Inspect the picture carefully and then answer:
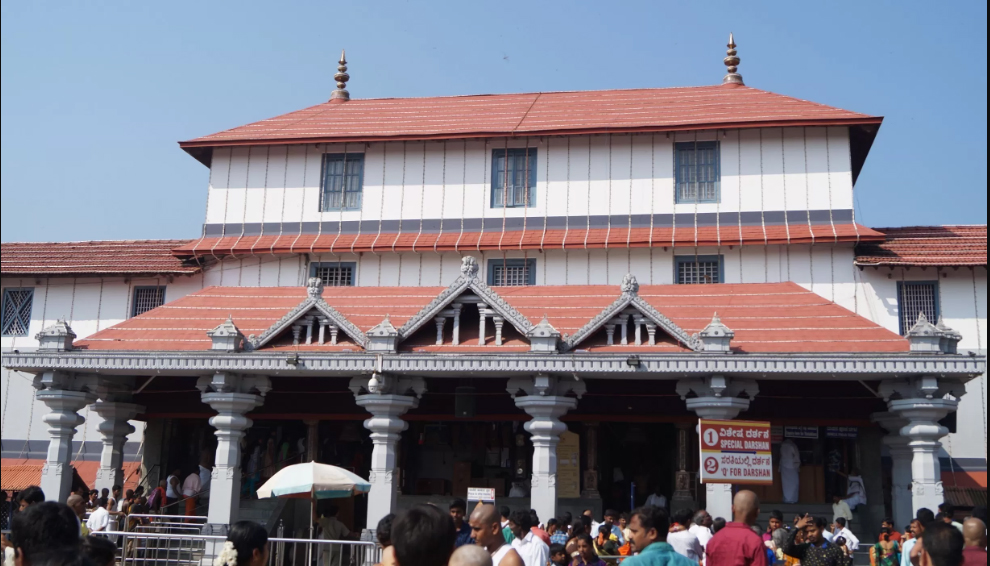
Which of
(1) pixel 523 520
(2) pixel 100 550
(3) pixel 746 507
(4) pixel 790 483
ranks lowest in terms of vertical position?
(2) pixel 100 550

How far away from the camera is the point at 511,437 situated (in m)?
21.4

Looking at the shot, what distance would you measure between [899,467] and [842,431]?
2472 millimetres

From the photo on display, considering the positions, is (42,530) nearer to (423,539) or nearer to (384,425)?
(423,539)

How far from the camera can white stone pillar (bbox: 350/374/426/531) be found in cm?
1730

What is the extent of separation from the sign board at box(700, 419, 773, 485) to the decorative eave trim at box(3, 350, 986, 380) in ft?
3.62

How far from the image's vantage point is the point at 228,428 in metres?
18.1

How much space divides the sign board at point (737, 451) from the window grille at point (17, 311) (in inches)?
711

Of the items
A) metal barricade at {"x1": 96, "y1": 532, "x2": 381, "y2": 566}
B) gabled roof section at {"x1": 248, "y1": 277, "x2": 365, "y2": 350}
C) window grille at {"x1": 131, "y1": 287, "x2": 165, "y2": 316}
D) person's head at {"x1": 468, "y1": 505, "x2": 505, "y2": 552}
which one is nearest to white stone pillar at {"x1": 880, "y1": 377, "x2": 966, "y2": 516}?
metal barricade at {"x1": 96, "y1": 532, "x2": 381, "y2": 566}

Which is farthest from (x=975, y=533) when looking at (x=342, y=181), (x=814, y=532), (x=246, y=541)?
(x=342, y=181)

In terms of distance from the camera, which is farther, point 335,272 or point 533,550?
point 335,272

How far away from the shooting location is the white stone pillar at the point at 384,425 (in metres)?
17.3

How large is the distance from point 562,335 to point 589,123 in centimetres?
768

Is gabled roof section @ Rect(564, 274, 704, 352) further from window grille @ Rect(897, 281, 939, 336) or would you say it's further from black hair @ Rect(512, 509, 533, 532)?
window grille @ Rect(897, 281, 939, 336)

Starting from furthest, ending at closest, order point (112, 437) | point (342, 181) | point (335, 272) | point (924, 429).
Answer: point (342, 181)
point (335, 272)
point (112, 437)
point (924, 429)
